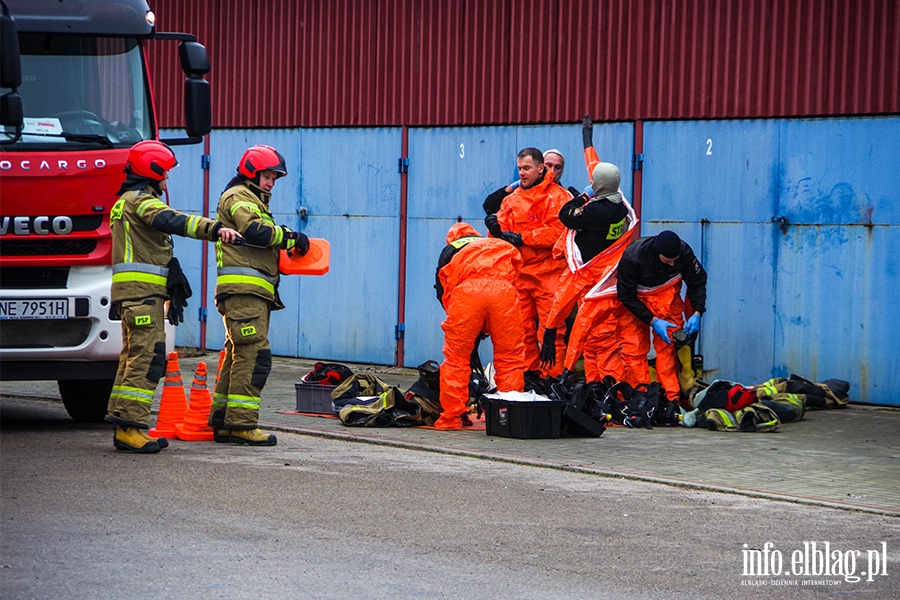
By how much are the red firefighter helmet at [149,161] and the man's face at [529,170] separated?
13.6 ft

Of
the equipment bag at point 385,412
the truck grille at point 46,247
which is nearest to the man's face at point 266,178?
the truck grille at point 46,247

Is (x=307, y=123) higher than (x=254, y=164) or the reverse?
higher

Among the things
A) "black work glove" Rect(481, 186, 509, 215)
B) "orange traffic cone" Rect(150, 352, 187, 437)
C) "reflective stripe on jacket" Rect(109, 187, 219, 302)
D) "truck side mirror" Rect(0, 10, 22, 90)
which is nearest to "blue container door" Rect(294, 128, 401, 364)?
"black work glove" Rect(481, 186, 509, 215)

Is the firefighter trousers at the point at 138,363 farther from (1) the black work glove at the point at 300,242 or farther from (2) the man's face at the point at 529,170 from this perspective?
(2) the man's face at the point at 529,170

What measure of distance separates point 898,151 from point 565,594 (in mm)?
8274

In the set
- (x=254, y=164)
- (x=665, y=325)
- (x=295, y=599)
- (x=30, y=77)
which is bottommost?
(x=295, y=599)

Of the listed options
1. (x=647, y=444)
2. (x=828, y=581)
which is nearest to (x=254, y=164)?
(x=647, y=444)

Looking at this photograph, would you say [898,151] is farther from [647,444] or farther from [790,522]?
[790,522]

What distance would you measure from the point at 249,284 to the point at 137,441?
133 centimetres

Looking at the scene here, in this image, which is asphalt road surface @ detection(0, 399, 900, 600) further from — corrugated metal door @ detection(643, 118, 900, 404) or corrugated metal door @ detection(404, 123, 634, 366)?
corrugated metal door @ detection(404, 123, 634, 366)

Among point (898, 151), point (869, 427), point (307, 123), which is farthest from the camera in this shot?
point (307, 123)

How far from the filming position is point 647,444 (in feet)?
35.3

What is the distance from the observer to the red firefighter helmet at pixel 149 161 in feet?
32.6

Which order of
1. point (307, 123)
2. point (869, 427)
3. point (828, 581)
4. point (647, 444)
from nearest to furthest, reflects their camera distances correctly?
1. point (828, 581)
2. point (647, 444)
3. point (869, 427)
4. point (307, 123)
